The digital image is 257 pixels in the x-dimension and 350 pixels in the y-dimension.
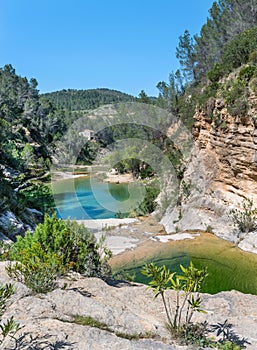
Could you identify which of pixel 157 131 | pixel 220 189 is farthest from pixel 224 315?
pixel 157 131

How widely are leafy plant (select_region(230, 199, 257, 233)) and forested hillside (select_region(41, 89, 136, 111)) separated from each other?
325 feet

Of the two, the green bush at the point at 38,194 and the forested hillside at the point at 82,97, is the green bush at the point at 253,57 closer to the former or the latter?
the green bush at the point at 38,194

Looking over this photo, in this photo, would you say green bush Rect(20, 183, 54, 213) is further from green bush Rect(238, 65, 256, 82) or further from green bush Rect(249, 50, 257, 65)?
green bush Rect(249, 50, 257, 65)

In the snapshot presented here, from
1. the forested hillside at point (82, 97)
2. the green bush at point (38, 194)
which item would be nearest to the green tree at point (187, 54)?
the green bush at point (38, 194)

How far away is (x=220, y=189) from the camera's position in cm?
1574

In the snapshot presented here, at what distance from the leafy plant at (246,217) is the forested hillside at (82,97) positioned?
9908cm

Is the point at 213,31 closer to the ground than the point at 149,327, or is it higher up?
higher up

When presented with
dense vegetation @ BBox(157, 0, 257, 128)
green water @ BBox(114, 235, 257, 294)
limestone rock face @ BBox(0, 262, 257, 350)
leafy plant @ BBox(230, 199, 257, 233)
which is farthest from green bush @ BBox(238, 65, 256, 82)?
limestone rock face @ BBox(0, 262, 257, 350)

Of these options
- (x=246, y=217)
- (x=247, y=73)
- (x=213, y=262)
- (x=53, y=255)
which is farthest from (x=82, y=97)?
(x=53, y=255)

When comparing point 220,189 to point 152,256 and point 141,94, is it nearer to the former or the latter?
point 152,256

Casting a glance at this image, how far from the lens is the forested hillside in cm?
11106

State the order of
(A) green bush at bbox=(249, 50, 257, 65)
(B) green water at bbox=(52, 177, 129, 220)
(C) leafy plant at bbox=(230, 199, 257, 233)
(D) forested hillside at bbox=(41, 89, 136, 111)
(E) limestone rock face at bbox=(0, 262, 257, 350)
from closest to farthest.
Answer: (E) limestone rock face at bbox=(0, 262, 257, 350)
(C) leafy plant at bbox=(230, 199, 257, 233)
(A) green bush at bbox=(249, 50, 257, 65)
(B) green water at bbox=(52, 177, 129, 220)
(D) forested hillside at bbox=(41, 89, 136, 111)

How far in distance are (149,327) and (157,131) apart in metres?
31.1

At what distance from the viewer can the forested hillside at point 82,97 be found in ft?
364
